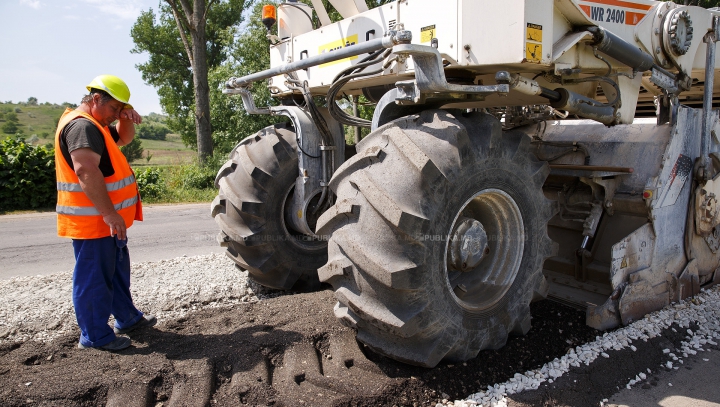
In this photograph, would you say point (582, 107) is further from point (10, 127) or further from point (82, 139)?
point (10, 127)

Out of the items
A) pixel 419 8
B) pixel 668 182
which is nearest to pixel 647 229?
pixel 668 182

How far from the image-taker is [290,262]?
4242 mm

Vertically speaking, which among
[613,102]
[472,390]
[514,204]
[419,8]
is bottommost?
[472,390]

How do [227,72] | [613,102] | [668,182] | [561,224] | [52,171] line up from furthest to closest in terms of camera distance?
1. [227,72]
2. [52,171]
3. [561,224]
4. [668,182]
5. [613,102]

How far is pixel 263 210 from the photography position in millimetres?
4023

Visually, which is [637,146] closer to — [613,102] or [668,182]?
[668,182]

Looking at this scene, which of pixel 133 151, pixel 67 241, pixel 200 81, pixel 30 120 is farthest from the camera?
pixel 30 120

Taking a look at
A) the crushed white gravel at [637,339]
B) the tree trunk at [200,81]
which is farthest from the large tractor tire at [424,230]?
the tree trunk at [200,81]

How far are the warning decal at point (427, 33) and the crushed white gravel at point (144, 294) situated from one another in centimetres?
257

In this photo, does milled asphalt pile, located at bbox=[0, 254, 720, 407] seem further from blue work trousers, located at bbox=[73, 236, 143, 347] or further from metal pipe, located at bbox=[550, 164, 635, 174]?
metal pipe, located at bbox=[550, 164, 635, 174]

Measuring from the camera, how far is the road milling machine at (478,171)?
8.43 feet

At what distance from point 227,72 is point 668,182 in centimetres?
1737

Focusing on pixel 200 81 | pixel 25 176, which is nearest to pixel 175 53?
pixel 200 81

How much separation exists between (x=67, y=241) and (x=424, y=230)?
6885 millimetres
